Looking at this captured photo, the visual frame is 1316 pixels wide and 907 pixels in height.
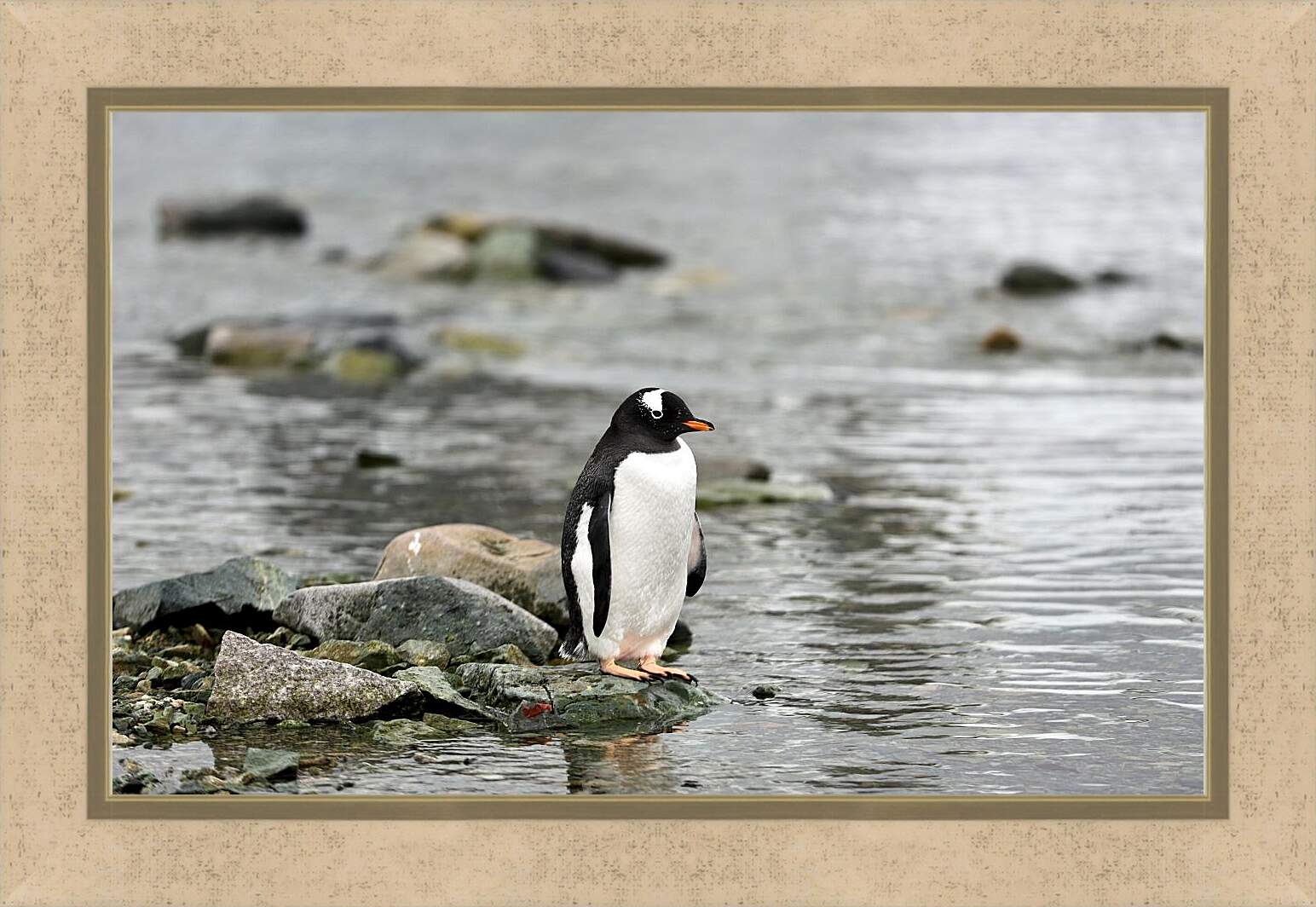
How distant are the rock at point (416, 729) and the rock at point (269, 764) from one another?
16.9 inches

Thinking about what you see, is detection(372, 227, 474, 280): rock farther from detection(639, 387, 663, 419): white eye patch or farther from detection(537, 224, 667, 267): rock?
detection(639, 387, 663, 419): white eye patch

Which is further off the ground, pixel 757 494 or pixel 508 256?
pixel 508 256

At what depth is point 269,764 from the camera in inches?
258

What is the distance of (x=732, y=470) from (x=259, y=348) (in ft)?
24.7

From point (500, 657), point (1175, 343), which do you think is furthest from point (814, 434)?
point (500, 657)

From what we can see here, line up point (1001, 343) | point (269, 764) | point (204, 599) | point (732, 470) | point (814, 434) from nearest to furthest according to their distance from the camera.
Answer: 1. point (269, 764)
2. point (204, 599)
3. point (732, 470)
4. point (814, 434)
5. point (1001, 343)

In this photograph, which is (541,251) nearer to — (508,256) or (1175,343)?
(508,256)

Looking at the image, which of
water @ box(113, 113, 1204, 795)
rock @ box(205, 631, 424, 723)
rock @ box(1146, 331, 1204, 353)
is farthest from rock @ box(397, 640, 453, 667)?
rock @ box(1146, 331, 1204, 353)

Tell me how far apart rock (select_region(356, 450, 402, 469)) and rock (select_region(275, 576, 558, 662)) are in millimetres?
4788

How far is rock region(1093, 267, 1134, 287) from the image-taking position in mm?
24578

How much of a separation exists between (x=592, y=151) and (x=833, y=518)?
1072 inches

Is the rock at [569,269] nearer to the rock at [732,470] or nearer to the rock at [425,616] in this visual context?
the rock at [732,470]

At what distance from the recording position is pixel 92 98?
6738mm
